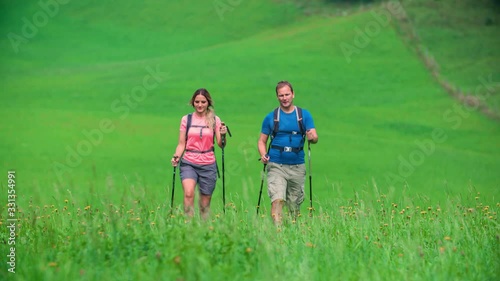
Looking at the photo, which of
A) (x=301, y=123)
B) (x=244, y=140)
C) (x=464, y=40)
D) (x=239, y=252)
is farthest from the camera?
(x=464, y=40)

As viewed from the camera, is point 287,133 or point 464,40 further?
point 464,40

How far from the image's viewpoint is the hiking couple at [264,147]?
11.9 meters

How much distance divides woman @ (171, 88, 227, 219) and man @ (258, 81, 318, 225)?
687mm

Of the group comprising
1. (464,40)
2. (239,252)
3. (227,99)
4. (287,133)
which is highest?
(464,40)

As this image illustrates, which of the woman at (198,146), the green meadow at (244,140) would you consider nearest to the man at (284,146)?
the green meadow at (244,140)

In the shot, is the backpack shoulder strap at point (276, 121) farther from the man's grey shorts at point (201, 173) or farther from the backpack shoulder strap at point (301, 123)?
the man's grey shorts at point (201, 173)

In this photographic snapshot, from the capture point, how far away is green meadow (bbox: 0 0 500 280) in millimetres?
8391

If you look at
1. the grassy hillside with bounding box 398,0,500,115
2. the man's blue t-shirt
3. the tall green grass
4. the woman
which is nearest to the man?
the man's blue t-shirt

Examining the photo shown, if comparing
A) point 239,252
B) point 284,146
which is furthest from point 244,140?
point 239,252

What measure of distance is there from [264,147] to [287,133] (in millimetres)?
394

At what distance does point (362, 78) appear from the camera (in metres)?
44.8

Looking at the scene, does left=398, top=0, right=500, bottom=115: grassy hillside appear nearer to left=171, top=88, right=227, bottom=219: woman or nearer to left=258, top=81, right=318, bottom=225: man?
left=258, top=81, right=318, bottom=225: man

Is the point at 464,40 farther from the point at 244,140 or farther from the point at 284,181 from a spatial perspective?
the point at 284,181

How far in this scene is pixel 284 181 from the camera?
12.1 m
